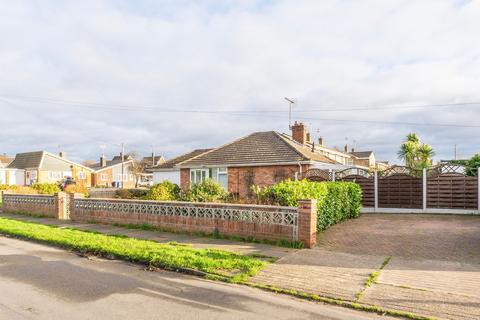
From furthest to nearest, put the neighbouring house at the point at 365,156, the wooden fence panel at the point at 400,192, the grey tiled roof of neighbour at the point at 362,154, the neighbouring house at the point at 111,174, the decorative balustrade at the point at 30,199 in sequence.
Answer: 1. the grey tiled roof of neighbour at the point at 362,154
2. the neighbouring house at the point at 365,156
3. the neighbouring house at the point at 111,174
4. the decorative balustrade at the point at 30,199
5. the wooden fence panel at the point at 400,192

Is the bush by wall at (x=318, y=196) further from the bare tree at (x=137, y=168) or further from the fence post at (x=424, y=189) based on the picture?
the bare tree at (x=137, y=168)

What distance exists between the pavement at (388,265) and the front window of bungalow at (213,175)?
1274cm

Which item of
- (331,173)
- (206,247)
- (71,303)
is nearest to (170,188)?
(331,173)

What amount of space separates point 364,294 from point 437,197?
13187 millimetres

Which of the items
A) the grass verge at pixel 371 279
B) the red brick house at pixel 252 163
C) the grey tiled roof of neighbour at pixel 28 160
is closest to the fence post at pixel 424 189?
the red brick house at pixel 252 163

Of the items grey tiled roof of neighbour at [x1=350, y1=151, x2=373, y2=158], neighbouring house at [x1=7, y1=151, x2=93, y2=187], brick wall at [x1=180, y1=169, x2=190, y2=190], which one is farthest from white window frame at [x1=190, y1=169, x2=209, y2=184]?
grey tiled roof of neighbour at [x1=350, y1=151, x2=373, y2=158]

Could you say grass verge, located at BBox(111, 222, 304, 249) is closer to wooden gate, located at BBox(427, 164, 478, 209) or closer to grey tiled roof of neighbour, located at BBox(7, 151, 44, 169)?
wooden gate, located at BBox(427, 164, 478, 209)

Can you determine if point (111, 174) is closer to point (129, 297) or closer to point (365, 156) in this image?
point (365, 156)

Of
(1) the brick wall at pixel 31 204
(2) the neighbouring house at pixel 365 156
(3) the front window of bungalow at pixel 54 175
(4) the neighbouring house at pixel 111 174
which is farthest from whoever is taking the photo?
(2) the neighbouring house at pixel 365 156

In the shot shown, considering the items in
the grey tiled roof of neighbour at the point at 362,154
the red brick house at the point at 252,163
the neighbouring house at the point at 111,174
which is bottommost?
the neighbouring house at the point at 111,174

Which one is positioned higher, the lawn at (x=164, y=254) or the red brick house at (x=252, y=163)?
the red brick house at (x=252, y=163)

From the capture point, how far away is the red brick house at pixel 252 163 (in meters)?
23.1

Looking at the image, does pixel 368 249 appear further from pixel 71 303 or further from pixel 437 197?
pixel 437 197

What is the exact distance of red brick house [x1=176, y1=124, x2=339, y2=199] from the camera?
75.9ft
